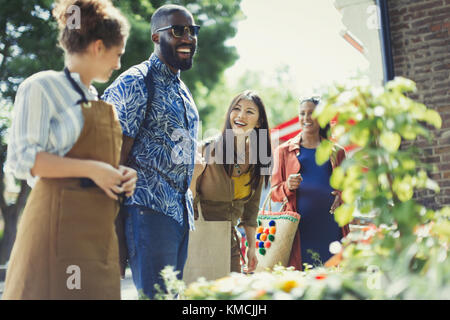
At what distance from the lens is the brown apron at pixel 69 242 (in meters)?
1.65

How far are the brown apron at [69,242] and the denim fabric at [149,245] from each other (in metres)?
0.50

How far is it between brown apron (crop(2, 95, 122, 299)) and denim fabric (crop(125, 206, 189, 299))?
1.63ft

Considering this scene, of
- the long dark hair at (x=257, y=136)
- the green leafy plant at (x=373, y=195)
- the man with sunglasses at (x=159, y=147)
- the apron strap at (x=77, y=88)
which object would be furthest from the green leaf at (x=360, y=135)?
the long dark hair at (x=257, y=136)

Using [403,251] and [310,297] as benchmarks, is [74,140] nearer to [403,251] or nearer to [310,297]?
[310,297]

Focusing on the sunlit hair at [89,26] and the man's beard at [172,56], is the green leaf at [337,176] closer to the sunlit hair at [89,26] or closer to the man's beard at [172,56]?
the sunlit hair at [89,26]

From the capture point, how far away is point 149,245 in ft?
7.57

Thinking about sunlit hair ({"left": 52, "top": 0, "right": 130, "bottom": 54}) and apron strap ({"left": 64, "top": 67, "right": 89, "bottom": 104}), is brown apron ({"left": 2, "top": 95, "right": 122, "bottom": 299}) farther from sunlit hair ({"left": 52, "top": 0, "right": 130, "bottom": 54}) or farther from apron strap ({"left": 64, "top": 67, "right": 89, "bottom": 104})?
sunlit hair ({"left": 52, "top": 0, "right": 130, "bottom": 54})

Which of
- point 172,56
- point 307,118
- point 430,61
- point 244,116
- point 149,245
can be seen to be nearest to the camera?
point 149,245

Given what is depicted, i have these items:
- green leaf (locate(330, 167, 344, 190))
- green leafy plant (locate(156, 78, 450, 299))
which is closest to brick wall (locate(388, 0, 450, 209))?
green leafy plant (locate(156, 78, 450, 299))

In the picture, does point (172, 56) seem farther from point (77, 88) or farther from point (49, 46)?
point (49, 46)

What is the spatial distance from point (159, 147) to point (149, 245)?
45cm

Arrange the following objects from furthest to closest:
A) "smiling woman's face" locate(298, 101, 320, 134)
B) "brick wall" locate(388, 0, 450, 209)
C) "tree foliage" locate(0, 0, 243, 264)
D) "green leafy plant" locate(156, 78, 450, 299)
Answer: "tree foliage" locate(0, 0, 243, 264) < "brick wall" locate(388, 0, 450, 209) < "smiling woman's face" locate(298, 101, 320, 134) < "green leafy plant" locate(156, 78, 450, 299)

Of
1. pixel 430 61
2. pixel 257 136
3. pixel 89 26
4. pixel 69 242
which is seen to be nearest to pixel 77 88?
pixel 89 26

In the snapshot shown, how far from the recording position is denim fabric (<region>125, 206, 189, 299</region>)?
2.29 m
